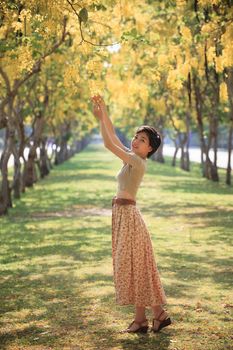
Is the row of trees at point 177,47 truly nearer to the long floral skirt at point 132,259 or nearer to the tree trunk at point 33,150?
the long floral skirt at point 132,259

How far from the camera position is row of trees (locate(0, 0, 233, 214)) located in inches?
419

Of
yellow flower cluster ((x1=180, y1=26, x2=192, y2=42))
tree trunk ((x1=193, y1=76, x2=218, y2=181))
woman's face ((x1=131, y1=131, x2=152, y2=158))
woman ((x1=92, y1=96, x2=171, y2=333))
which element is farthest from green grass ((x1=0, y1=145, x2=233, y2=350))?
tree trunk ((x1=193, y1=76, x2=218, y2=181))

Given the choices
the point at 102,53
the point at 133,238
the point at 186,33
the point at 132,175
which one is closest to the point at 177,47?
the point at 186,33

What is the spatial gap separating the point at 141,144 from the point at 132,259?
121 centimetres

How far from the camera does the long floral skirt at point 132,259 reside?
21.2 ft

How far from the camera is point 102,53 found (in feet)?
41.8

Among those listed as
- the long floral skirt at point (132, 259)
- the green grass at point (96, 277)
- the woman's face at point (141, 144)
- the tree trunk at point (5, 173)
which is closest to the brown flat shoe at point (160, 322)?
the green grass at point (96, 277)

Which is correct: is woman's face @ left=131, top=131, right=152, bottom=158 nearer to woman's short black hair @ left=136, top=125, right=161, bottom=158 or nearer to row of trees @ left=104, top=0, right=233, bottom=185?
woman's short black hair @ left=136, top=125, right=161, bottom=158

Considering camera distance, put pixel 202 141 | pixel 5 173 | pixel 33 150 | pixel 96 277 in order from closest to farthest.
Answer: pixel 96 277
pixel 5 173
pixel 33 150
pixel 202 141

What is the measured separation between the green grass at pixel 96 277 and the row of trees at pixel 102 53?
296cm

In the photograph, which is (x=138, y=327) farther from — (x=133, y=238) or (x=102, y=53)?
(x=102, y=53)

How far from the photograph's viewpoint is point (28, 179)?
28.4 m

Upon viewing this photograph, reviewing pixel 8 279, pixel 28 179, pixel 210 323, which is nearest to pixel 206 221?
pixel 8 279

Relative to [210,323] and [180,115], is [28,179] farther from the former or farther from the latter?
[210,323]
